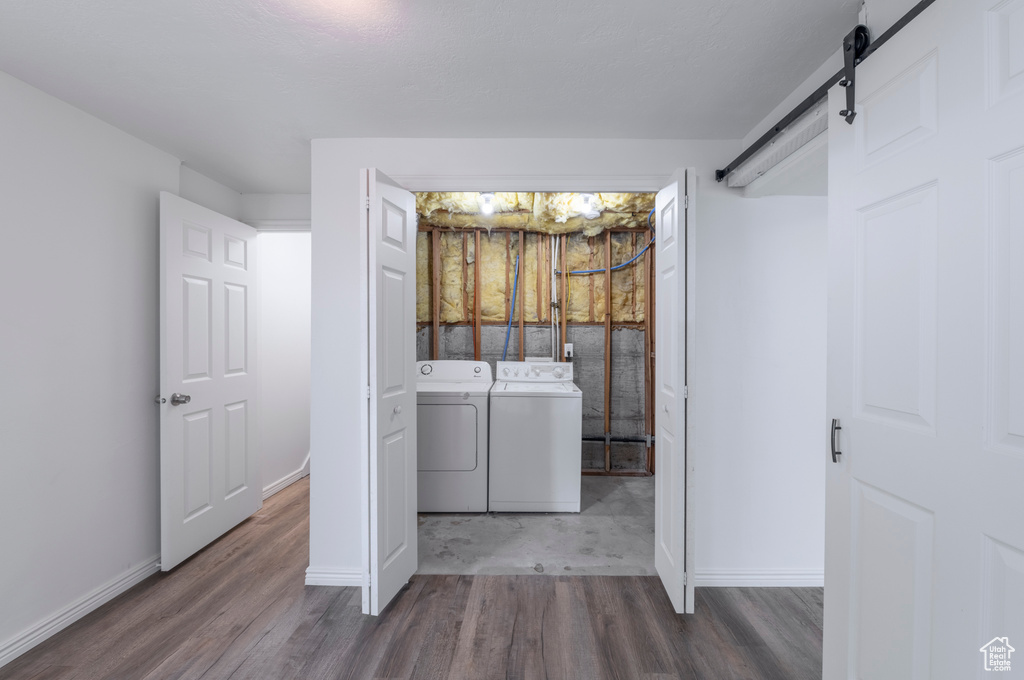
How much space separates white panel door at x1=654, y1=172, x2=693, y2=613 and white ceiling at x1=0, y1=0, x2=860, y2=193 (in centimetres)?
49

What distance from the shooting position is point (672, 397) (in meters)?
2.14

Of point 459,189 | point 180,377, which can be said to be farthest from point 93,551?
point 459,189

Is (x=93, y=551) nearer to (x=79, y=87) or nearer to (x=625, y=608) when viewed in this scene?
(x=79, y=87)

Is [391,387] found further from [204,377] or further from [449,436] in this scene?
[204,377]

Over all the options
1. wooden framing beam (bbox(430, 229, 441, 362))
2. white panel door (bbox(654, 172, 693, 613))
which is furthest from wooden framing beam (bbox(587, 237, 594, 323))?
white panel door (bbox(654, 172, 693, 613))

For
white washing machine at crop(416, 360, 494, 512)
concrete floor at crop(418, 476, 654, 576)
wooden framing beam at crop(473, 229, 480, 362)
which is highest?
wooden framing beam at crop(473, 229, 480, 362)

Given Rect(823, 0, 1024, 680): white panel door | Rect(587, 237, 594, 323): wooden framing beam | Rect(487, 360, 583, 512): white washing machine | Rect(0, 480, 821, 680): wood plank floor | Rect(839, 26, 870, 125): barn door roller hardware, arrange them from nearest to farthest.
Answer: Rect(823, 0, 1024, 680): white panel door, Rect(839, 26, 870, 125): barn door roller hardware, Rect(0, 480, 821, 680): wood plank floor, Rect(487, 360, 583, 512): white washing machine, Rect(587, 237, 594, 323): wooden framing beam

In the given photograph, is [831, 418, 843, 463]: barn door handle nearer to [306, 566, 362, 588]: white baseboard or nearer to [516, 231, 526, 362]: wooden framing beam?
[306, 566, 362, 588]: white baseboard

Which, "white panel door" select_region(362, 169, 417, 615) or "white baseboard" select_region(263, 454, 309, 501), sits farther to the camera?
"white baseboard" select_region(263, 454, 309, 501)

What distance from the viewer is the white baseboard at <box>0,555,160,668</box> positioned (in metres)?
1.77

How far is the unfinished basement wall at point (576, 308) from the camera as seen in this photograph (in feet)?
14.2

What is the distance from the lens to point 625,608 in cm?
216

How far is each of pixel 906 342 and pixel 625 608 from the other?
1.71 metres

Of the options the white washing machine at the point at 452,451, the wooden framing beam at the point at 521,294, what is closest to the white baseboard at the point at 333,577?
the white washing machine at the point at 452,451
